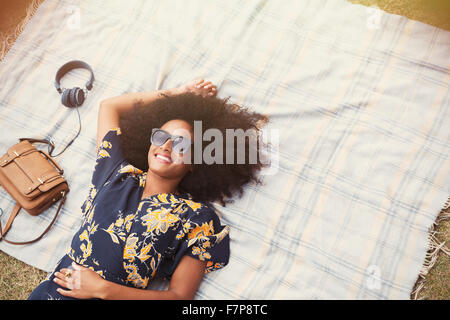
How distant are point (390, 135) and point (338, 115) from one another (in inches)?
15.0

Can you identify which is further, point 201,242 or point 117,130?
point 117,130

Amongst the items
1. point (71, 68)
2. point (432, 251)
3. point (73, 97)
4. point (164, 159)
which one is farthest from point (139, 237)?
point (432, 251)

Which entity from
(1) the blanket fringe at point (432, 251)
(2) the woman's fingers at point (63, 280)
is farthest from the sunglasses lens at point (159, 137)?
(1) the blanket fringe at point (432, 251)

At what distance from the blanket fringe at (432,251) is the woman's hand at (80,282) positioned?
1929 mm

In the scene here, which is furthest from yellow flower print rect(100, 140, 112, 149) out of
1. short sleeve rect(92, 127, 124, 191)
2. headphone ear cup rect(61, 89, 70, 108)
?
headphone ear cup rect(61, 89, 70, 108)

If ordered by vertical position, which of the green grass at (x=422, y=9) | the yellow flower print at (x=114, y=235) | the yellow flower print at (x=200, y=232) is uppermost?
the green grass at (x=422, y=9)

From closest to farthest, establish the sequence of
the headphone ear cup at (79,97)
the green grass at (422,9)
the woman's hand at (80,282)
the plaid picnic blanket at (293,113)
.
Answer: the woman's hand at (80,282) → the plaid picnic blanket at (293,113) → the headphone ear cup at (79,97) → the green grass at (422,9)

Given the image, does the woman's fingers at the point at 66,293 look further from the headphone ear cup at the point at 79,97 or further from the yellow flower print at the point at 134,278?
the headphone ear cup at the point at 79,97

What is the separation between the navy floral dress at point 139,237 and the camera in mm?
2033

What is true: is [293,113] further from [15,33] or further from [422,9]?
[15,33]

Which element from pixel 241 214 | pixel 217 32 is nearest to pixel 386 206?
pixel 241 214

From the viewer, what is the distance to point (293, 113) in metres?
2.64

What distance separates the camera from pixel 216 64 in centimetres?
284

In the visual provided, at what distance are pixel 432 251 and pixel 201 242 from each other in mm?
1514
